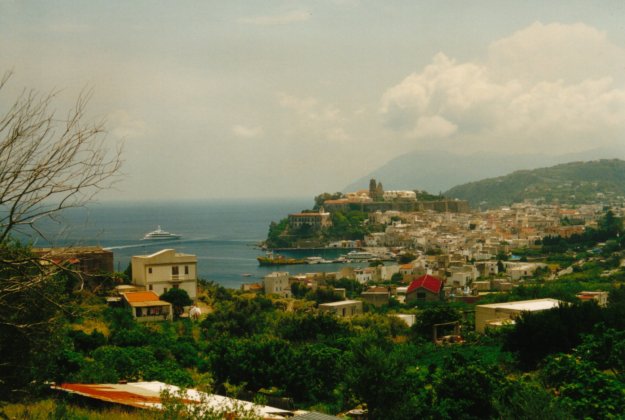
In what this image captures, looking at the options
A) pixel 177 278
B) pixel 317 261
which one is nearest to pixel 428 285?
pixel 177 278

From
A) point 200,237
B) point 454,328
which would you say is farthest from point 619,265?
point 200,237

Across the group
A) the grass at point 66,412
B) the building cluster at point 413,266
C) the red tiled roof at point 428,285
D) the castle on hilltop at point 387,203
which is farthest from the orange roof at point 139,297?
the castle on hilltop at point 387,203

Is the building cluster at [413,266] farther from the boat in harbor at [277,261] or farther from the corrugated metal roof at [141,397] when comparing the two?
the boat in harbor at [277,261]

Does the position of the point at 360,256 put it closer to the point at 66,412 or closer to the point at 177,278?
the point at 177,278

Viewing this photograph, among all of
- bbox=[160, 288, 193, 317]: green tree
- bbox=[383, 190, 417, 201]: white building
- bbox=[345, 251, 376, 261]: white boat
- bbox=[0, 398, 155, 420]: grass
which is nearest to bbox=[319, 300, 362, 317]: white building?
bbox=[160, 288, 193, 317]: green tree

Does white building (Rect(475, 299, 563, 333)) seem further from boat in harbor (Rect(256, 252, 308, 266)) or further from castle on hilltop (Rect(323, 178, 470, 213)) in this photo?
castle on hilltop (Rect(323, 178, 470, 213))
